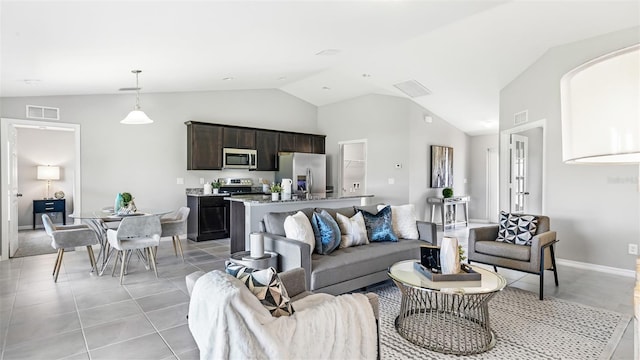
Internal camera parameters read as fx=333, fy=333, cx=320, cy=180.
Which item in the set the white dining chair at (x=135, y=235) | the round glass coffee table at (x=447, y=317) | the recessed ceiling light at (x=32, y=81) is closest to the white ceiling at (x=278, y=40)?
the recessed ceiling light at (x=32, y=81)

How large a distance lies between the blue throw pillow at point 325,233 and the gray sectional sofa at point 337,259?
68mm

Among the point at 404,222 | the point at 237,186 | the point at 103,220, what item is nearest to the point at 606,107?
the point at 404,222

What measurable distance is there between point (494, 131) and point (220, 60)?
6.91 m

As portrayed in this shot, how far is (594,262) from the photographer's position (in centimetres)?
433

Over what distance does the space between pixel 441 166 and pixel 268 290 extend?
22.7ft

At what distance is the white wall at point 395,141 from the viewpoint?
698cm

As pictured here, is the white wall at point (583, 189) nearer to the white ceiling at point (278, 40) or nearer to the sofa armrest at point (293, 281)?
the white ceiling at point (278, 40)

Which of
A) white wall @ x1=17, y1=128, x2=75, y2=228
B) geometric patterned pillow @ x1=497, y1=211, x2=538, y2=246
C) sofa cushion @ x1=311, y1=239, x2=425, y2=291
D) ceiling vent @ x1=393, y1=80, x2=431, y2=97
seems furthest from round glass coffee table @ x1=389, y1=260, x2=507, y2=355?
white wall @ x1=17, y1=128, x2=75, y2=228

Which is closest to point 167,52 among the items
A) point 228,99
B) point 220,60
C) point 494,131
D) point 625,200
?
point 220,60

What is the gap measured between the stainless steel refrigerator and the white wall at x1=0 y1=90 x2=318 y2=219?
2.27 feet

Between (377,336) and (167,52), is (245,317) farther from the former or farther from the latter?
(167,52)

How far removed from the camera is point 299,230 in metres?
3.14

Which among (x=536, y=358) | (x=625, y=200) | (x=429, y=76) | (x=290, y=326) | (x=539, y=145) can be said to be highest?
(x=429, y=76)

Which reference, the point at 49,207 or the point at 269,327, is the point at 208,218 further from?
the point at 269,327
